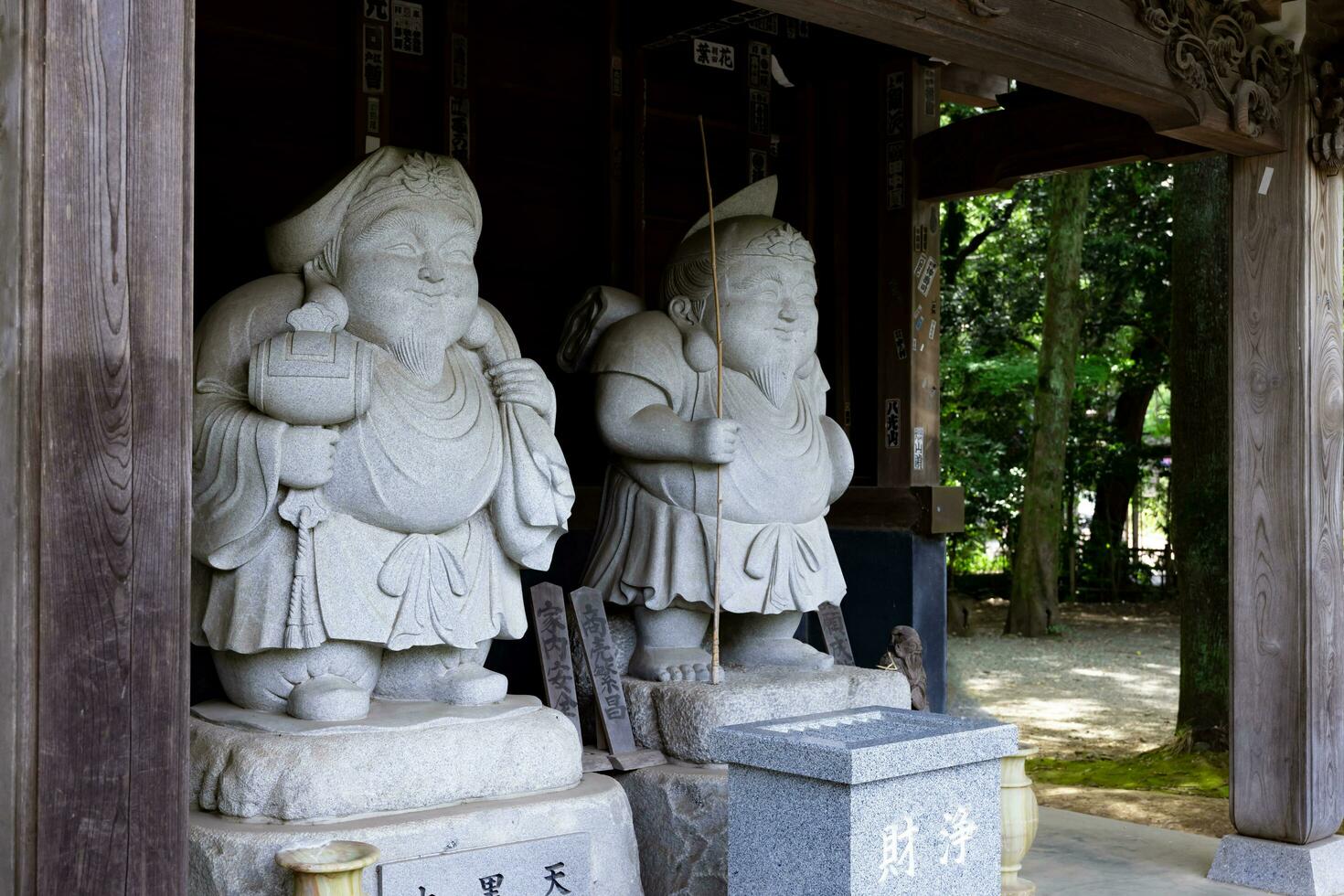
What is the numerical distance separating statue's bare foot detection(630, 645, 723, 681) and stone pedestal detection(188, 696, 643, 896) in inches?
31.7

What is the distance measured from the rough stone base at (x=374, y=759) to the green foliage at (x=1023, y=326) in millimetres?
11062

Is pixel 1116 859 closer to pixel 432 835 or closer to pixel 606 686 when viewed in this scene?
pixel 606 686

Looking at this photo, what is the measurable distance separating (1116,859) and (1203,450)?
10.4 feet

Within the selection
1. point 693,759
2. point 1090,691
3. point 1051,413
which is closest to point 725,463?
point 693,759

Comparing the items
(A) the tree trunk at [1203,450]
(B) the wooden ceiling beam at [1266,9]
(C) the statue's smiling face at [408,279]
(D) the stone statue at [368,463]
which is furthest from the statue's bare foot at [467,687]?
(A) the tree trunk at [1203,450]

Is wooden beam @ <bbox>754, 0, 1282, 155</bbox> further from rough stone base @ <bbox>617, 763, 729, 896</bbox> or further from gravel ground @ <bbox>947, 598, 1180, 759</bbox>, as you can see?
gravel ground @ <bbox>947, 598, 1180, 759</bbox>

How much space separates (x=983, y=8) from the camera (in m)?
3.76

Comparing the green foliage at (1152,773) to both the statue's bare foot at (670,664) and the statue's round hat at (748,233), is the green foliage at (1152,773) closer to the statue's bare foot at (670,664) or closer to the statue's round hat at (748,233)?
the statue's bare foot at (670,664)

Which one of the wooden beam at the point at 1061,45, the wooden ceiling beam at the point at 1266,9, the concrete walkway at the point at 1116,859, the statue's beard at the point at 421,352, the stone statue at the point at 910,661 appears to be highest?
the wooden ceiling beam at the point at 1266,9

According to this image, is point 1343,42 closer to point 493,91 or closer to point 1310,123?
point 1310,123

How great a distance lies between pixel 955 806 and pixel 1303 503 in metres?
2.15

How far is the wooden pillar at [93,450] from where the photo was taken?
2.10m

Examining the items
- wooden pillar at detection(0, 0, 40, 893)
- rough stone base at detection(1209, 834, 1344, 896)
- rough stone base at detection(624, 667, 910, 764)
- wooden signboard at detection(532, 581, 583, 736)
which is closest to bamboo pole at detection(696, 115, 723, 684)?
rough stone base at detection(624, 667, 910, 764)

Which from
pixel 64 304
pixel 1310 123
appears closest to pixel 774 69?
pixel 1310 123
